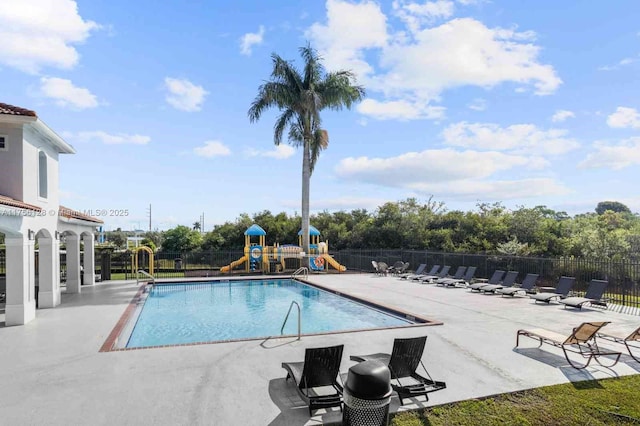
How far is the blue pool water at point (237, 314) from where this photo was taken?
34.1 feet

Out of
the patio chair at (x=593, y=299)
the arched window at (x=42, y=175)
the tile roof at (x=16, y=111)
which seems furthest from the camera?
the arched window at (x=42, y=175)

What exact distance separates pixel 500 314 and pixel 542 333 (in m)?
3.68

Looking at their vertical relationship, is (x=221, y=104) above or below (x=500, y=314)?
above

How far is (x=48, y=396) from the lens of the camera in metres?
5.43

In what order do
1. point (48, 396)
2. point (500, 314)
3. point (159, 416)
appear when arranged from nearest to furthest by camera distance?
point (159, 416) < point (48, 396) < point (500, 314)

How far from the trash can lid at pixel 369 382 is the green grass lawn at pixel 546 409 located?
1.11 meters

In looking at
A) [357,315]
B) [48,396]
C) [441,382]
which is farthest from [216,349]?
[357,315]

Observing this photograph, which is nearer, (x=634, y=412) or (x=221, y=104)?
(x=634, y=412)

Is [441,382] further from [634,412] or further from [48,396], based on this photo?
A: [48,396]

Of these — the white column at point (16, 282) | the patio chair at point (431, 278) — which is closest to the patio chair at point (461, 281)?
the patio chair at point (431, 278)

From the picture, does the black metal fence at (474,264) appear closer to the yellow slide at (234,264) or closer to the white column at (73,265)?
the yellow slide at (234,264)

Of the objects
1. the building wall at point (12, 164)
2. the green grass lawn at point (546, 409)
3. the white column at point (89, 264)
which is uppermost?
the building wall at point (12, 164)

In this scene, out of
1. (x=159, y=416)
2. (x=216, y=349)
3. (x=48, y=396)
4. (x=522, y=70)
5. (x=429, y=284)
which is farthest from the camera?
(x=429, y=284)

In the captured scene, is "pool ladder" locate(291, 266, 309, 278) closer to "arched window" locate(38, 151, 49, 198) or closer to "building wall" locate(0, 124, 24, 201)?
"arched window" locate(38, 151, 49, 198)
